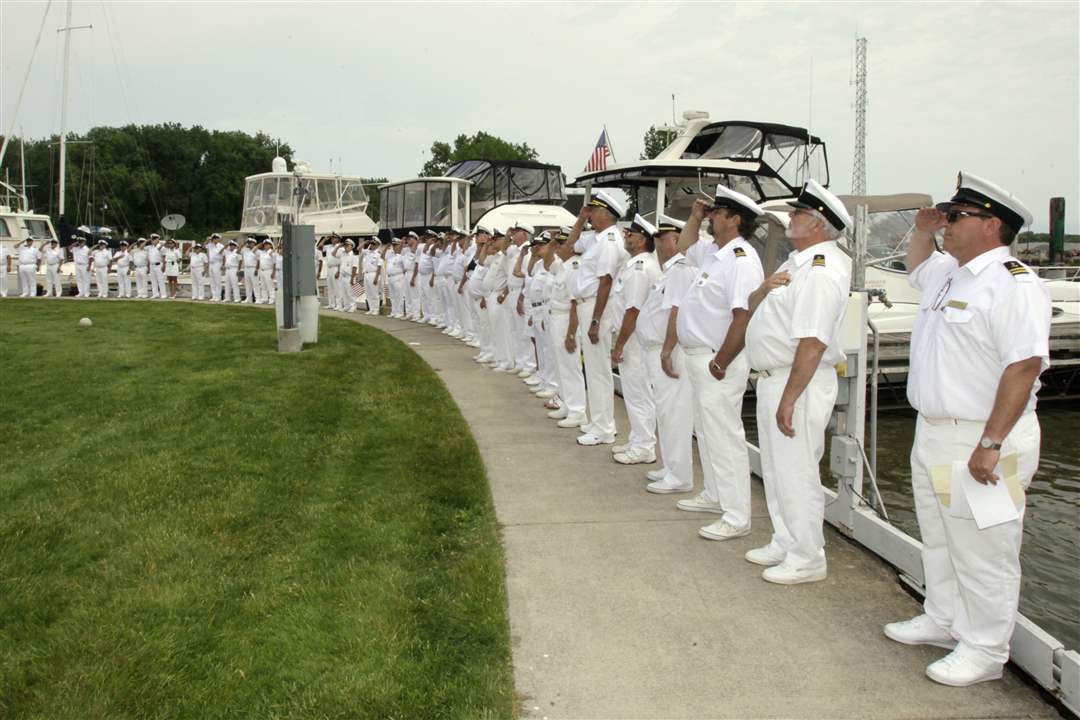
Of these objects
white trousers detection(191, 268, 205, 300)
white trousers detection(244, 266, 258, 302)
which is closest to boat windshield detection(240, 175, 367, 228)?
white trousers detection(191, 268, 205, 300)

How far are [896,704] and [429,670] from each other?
1837 millimetres

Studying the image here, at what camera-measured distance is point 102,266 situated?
25047 millimetres

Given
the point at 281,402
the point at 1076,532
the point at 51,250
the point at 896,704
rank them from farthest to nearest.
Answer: the point at 51,250
the point at 281,402
the point at 1076,532
the point at 896,704

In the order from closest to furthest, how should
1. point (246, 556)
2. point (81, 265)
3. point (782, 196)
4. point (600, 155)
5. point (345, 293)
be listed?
point (246, 556)
point (782, 196)
point (600, 155)
point (345, 293)
point (81, 265)

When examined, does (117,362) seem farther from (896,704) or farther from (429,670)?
(896,704)

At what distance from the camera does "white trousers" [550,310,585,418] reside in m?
8.66

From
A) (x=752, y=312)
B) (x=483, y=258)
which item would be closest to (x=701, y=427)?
(x=752, y=312)

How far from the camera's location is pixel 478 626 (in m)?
3.98

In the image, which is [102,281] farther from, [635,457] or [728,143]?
[635,457]

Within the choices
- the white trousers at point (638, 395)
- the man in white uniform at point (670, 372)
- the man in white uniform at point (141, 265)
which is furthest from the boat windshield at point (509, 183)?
the man in white uniform at point (670, 372)

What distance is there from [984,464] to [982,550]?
0.40 metres

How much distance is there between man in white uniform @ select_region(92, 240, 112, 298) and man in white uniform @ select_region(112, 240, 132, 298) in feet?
0.80

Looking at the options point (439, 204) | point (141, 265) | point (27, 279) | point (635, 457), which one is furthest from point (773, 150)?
point (27, 279)

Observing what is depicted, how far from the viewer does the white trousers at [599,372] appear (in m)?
7.73
